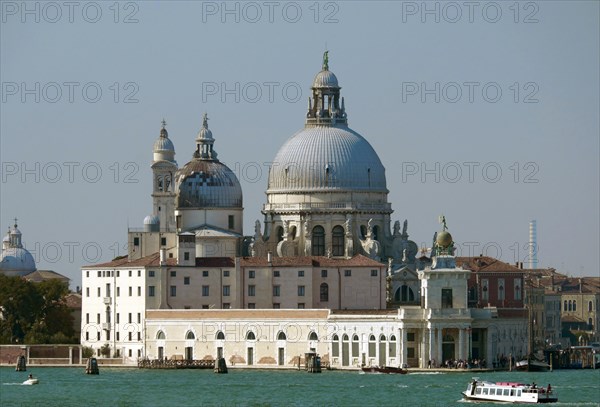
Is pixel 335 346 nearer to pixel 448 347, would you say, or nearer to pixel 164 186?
pixel 448 347

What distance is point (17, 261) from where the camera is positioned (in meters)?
192

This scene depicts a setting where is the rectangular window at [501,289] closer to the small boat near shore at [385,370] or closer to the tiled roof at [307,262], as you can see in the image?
the tiled roof at [307,262]

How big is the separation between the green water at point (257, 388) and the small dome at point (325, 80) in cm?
2495

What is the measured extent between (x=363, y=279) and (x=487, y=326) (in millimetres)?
9799

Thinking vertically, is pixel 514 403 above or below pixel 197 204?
below

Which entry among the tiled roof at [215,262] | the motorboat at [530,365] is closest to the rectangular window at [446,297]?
the motorboat at [530,365]

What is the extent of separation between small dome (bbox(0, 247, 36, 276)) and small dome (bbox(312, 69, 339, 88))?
4489 centimetres

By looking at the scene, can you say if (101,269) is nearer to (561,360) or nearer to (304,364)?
(304,364)

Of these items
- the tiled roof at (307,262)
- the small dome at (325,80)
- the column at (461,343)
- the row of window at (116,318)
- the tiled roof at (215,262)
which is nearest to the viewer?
the column at (461,343)

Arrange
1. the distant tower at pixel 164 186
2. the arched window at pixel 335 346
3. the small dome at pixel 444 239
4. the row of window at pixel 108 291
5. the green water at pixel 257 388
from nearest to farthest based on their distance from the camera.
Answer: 1. the green water at pixel 257 388
2. the small dome at pixel 444 239
3. the arched window at pixel 335 346
4. the row of window at pixel 108 291
5. the distant tower at pixel 164 186

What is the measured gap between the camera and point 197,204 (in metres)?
146

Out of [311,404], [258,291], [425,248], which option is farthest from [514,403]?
[425,248]

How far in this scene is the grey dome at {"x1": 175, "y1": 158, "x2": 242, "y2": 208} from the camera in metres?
147

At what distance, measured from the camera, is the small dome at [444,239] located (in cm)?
13038
